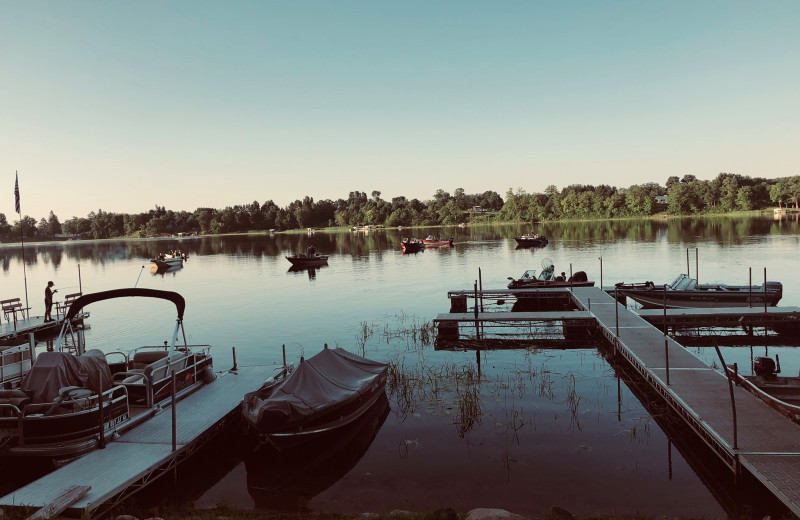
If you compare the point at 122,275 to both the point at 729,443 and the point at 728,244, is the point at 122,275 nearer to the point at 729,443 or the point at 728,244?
the point at 729,443

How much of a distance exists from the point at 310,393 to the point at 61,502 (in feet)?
21.7

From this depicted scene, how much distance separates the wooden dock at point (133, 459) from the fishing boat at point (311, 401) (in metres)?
1.39

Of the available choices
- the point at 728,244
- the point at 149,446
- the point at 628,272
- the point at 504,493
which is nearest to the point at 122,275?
the point at 628,272

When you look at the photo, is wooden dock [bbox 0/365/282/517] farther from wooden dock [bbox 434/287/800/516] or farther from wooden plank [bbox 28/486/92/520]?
wooden dock [bbox 434/287/800/516]

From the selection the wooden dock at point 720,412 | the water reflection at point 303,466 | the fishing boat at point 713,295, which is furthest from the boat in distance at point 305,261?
the water reflection at point 303,466

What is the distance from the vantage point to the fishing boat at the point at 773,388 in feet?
44.8

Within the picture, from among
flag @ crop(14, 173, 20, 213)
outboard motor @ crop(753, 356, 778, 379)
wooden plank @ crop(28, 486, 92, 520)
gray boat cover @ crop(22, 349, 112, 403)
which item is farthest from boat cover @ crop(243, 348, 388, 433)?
flag @ crop(14, 173, 20, 213)

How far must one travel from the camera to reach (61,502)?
34.6 ft

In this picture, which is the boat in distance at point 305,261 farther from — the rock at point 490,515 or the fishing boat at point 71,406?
the rock at point 490,515

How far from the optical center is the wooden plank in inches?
396

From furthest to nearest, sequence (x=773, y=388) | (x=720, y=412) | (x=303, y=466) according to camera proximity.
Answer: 1. (x=773, y=388)
2. (x=303, y=466)
3. (x=720, y=412)

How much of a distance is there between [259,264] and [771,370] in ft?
254

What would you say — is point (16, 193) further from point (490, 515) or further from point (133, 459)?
point (490, 515)

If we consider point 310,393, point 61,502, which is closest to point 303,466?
point 310,393
